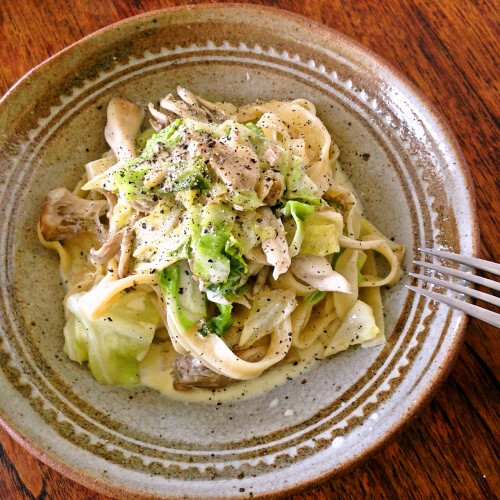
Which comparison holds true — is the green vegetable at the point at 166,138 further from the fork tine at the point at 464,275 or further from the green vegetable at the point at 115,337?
the fork tine at the point at 464,275

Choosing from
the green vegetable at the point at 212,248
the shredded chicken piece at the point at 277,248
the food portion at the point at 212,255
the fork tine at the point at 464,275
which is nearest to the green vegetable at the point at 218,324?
the food portion at the point at 212,255

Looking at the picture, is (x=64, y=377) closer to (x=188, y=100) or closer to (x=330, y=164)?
(x=188, y=100)

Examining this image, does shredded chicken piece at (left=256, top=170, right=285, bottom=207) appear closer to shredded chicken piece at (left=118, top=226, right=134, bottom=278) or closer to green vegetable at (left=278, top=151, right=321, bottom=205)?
green vegetable at (left=278, top=151, right=321, bottom=205)

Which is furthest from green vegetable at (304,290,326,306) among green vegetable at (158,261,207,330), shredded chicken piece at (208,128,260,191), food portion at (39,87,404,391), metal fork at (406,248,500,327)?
shredded chicken piece at (208,128,260,191)

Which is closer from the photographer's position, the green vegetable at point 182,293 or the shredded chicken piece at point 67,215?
the green vegetable at point 182,293

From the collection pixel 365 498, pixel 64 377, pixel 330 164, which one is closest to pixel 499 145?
pixel 330 164
